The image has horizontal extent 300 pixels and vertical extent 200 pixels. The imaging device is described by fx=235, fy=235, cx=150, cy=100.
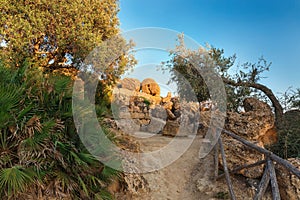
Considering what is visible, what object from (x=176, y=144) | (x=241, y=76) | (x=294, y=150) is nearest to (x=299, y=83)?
(x=241, y=76)

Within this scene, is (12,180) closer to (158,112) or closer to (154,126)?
(154,126)

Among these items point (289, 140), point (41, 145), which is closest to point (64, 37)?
point (41, 145)

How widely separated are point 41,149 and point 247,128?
4728 mm

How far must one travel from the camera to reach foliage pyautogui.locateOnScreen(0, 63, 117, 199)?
3420mm

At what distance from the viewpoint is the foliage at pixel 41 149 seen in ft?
11.2

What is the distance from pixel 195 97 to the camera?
960 centimetres

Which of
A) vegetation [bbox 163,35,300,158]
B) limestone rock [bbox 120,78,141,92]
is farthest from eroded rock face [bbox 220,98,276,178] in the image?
limestone rock [bbox 120,78,141,92]

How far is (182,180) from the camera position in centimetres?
559

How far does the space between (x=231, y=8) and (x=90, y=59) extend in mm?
6036

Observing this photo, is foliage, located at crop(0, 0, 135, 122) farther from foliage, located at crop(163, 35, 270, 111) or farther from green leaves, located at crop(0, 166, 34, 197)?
green leaves, located at crop(0, 166, 34, 197)

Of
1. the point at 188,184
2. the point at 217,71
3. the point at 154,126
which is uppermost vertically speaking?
the point at 217,71

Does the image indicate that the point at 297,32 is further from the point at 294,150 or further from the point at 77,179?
the point at 77,179

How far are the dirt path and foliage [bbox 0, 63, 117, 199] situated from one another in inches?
53.0

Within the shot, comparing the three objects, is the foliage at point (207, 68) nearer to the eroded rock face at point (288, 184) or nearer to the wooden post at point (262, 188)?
the eroded rock face at point (288, 184)
